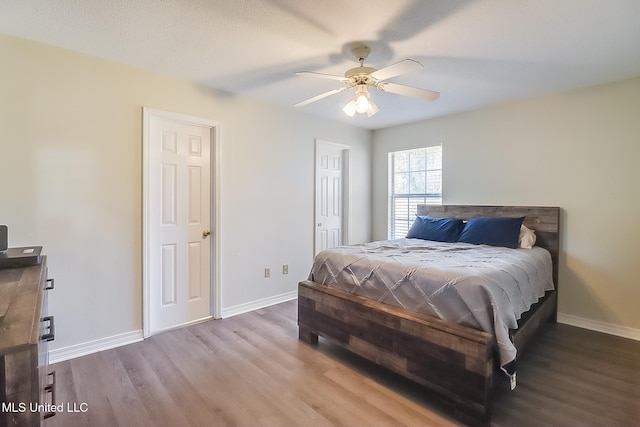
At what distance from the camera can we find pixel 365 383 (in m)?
2.09

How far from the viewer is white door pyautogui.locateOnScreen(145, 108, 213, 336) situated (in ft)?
9.29

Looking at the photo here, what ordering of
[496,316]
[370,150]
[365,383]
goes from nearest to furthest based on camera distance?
[496,316]
[365,383]
[370,150]

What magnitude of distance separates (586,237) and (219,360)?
3537mm

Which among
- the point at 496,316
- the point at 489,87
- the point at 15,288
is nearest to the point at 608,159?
the point at 489,87

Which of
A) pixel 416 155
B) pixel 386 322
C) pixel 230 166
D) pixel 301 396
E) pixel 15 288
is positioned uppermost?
pixel 416 155

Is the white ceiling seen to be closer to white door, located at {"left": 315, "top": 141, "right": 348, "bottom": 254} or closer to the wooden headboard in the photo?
the wooden headboard

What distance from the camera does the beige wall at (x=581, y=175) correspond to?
2850mm

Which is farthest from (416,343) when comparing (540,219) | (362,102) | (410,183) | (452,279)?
(410,183)

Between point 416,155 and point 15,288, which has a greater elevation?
point 416,155

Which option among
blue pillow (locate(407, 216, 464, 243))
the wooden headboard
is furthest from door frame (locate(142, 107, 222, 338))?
the wooden headboard

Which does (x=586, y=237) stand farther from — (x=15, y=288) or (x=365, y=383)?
(x=15, y=288)

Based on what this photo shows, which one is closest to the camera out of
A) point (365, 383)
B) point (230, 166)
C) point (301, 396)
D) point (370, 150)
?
point (301, 396)

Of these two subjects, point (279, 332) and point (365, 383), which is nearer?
point (365, 383)

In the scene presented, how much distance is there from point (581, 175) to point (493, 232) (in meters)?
0.99
